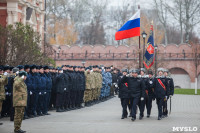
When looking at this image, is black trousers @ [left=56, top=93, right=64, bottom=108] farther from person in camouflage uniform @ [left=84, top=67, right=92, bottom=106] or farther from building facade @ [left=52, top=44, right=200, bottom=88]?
building facade @ [left=52, top=44, right=200, bottom=88]

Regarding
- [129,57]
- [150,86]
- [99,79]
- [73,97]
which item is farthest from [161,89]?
[129,57]

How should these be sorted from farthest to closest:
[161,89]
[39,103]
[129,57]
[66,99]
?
[129,57], [66,99], [39,103], [161,89]

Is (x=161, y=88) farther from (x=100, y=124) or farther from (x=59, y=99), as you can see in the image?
(x=59, y=99)

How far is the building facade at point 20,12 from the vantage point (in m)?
33.7

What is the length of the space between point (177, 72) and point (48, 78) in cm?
3840

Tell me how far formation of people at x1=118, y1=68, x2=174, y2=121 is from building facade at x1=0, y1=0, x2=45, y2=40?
66.8 feet

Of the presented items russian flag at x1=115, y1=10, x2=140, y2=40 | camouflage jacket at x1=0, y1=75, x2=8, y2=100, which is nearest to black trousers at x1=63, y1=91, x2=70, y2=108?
camouflage jacket at x1=0, y1=75, x2=8, y2=100

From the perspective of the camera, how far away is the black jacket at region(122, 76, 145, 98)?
14.8m

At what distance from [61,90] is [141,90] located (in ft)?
14.6

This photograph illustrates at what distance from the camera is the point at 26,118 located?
15195 mm

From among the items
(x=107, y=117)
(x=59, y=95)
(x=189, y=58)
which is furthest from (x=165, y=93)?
(x=189, y=58)

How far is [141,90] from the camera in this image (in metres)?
15.0

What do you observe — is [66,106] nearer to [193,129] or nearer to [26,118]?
[26,118]

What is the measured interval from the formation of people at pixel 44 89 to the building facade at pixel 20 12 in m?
13.4
